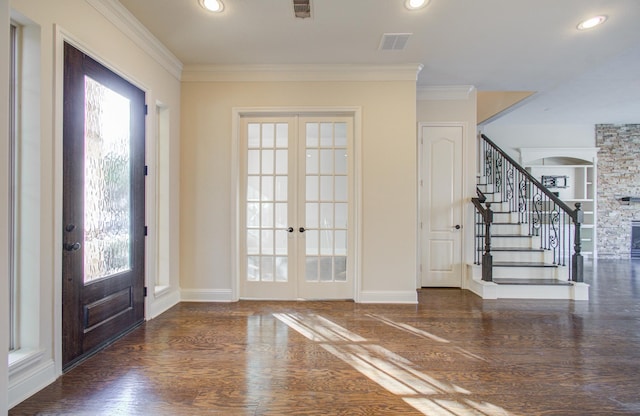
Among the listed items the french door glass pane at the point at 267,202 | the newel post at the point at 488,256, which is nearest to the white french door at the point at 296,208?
the french door glass pane at the point at 267,202

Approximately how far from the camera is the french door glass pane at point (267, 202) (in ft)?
13.4

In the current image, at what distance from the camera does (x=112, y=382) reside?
221 centimetres

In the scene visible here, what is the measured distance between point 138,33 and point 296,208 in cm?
244

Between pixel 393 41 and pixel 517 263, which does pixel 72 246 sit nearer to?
pixel 393 41

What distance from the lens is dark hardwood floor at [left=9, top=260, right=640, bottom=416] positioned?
1.96 m

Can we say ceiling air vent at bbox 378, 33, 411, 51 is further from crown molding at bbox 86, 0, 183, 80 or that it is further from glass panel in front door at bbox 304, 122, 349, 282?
crown molding at bbox 86, 0, 183, 80

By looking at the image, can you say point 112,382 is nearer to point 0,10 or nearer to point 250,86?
point 0,10

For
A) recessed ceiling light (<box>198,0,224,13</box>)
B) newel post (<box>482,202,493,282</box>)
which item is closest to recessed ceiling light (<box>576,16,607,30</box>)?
newel post (<box>482,202,493,282</box>)

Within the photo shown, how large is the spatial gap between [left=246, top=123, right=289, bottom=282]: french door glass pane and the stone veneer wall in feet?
26.2

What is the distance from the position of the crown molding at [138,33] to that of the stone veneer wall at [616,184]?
933 cm

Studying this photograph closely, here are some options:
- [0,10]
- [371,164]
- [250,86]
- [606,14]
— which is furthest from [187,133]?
[606,14]

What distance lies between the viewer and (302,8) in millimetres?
2793

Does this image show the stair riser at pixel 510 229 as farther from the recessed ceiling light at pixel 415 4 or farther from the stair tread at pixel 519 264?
the recessed ceiling light at pixel 415 4

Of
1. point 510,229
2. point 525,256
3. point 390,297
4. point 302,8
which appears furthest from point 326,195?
point 510,229
